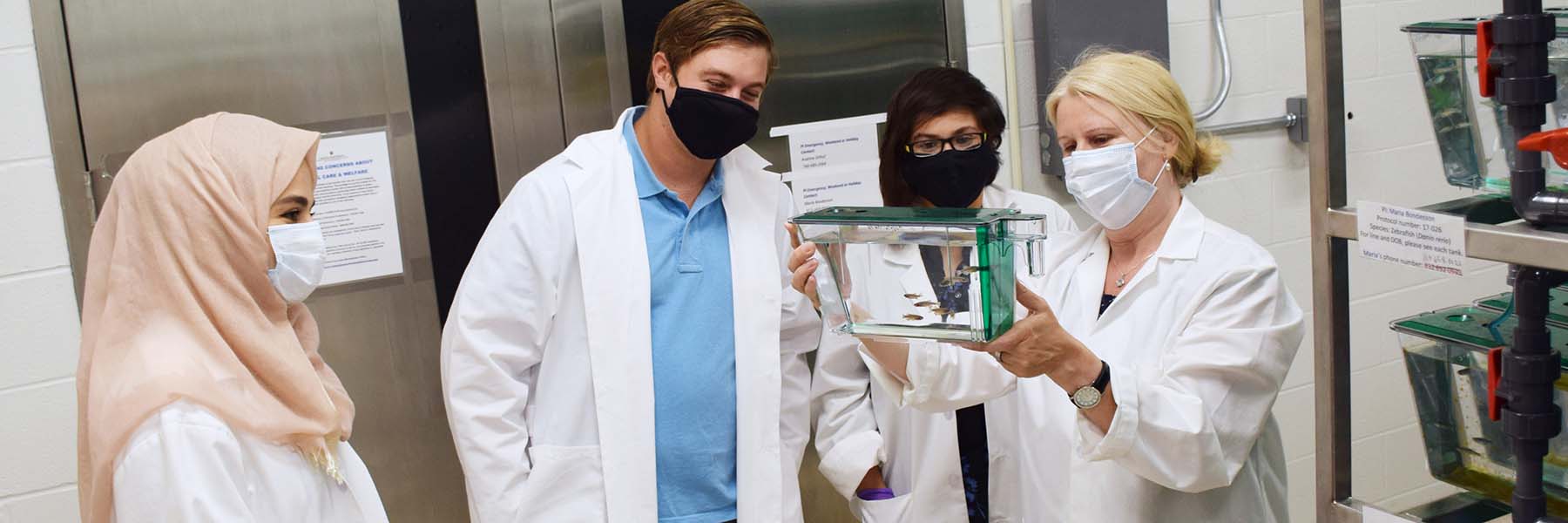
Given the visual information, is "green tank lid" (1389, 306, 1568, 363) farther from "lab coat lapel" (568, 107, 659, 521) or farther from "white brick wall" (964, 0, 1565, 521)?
"white brick wall" (964, 0, 1565, 521)

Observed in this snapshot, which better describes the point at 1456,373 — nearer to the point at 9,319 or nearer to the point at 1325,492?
the point at 1325,492

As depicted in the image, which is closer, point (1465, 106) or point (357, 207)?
point (1465, 106)

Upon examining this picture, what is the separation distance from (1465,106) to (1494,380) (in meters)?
0.26

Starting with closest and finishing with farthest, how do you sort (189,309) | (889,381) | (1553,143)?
(1553,143), (189,309), (889,381)

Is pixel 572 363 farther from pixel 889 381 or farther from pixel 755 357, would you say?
pixel 889 381

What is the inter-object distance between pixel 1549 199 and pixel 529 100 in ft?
5.37

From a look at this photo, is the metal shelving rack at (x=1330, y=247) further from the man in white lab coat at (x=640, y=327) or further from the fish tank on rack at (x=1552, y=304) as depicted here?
the man in white lab coat at (x=640, y=327)

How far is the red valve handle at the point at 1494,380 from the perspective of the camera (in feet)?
3.79

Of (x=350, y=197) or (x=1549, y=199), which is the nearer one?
(x=1549, y=199)

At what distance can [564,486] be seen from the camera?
6.06 ft

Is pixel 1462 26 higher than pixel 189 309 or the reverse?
higher

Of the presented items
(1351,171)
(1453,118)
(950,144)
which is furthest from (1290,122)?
(1453,118)

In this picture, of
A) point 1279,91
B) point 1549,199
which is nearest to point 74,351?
point 1549,199

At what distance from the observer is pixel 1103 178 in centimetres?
170
